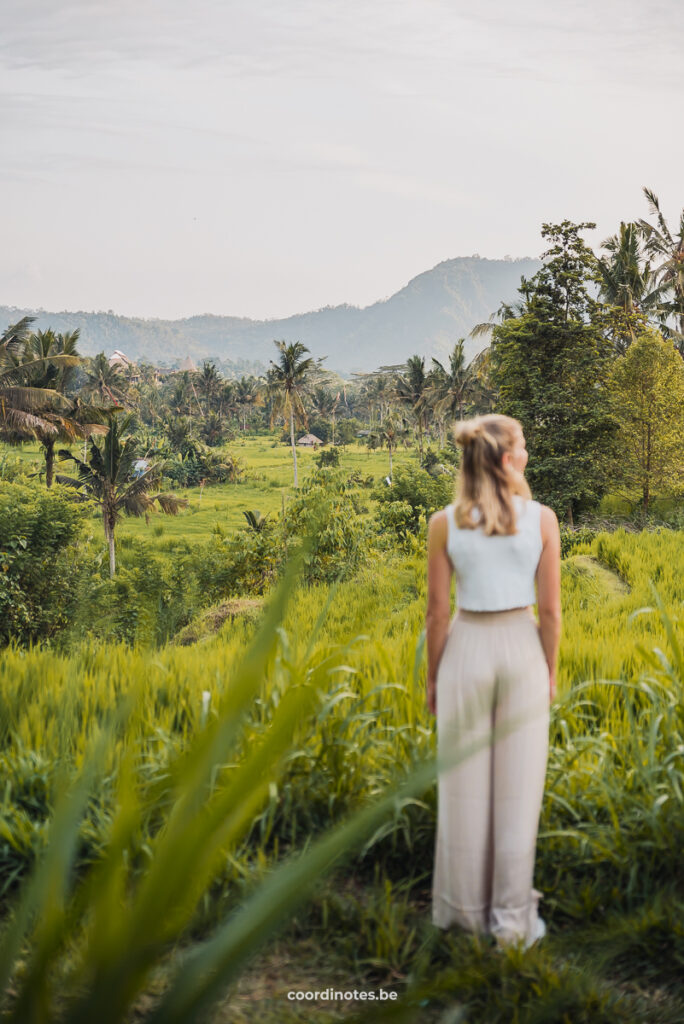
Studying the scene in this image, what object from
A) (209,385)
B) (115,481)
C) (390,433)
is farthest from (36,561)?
(209,385)

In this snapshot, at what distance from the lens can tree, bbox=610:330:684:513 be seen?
19547 millimetres

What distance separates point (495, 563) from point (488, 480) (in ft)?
0.83

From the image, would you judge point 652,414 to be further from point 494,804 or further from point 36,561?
point 494,804

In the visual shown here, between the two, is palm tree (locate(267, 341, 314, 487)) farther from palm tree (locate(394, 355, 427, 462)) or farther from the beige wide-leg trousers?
the beige wide-leg trousers

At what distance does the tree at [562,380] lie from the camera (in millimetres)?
20219

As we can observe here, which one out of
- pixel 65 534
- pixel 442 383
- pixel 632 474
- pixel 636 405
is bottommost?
pixel 65 534

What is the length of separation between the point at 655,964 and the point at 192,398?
68487 mm

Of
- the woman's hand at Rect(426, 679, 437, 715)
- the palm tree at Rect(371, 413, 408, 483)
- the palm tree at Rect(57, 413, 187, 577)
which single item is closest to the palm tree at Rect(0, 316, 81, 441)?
the palm tree at Rect(57, 413, 187, 577)

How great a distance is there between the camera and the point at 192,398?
68.2 metres

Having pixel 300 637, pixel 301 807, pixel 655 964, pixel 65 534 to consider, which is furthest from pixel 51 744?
→ pixel 65 534

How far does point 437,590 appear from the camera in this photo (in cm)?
246

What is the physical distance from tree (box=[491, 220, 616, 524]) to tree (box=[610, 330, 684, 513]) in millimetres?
667

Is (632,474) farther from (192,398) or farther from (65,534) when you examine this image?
(192,398)

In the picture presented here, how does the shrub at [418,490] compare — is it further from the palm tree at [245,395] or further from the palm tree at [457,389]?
the palm tree at [245,395]
